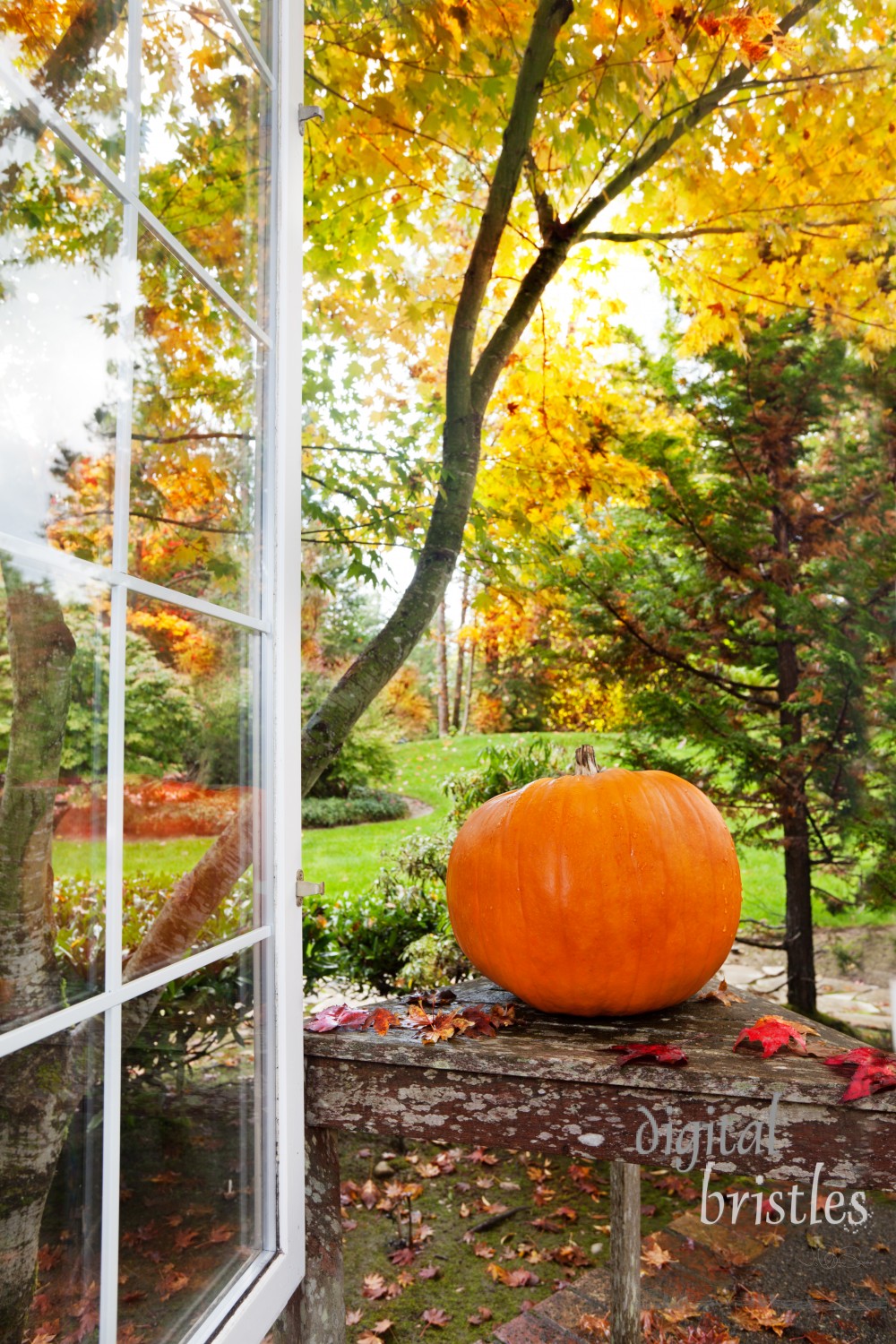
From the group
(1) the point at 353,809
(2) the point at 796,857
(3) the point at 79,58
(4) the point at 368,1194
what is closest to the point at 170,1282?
(3) the point at 79,58

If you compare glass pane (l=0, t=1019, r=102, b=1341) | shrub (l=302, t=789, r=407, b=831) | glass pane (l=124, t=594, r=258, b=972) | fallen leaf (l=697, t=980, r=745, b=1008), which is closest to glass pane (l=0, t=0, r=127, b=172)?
glass pane (l=124, t=594, r=258, b=972)

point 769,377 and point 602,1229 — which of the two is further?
point 769,377

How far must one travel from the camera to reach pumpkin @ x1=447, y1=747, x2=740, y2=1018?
1.27m

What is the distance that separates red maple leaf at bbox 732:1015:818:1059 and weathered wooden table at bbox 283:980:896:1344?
0.02m

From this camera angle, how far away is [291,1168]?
1193 millimetres

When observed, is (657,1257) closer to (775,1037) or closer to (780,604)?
(775,1037)

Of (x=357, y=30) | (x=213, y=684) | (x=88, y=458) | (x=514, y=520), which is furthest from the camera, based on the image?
(x=514, y=520)

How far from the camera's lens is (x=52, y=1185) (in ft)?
2.39

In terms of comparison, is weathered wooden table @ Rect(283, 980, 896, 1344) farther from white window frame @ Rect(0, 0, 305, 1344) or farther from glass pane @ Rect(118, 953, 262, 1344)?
glass pane @ Rect(118, 953, 262, 1344)

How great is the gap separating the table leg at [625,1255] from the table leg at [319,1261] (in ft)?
1.59

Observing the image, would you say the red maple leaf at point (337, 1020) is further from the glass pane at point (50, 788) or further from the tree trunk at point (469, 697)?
the tree trunk at point (469, 697)

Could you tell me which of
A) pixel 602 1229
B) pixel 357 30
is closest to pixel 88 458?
pixel 357 30

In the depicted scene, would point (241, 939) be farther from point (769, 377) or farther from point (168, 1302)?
point (769, 377)

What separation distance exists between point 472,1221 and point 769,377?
2.96 metres
